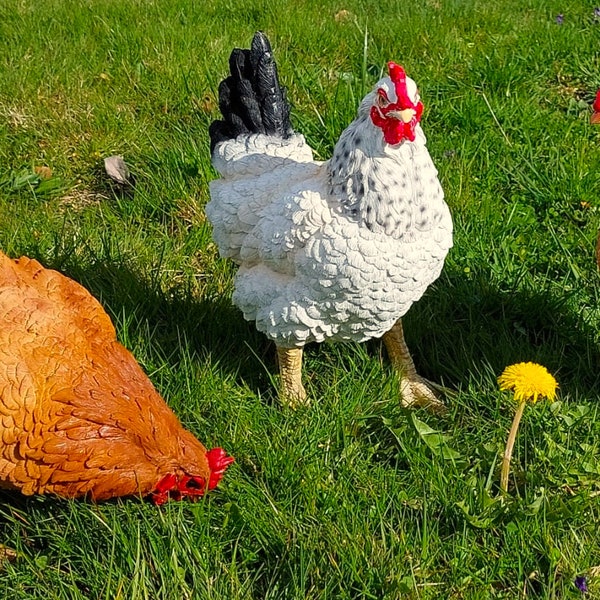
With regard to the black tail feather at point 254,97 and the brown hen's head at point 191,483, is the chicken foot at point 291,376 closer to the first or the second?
the brown hen's head at point 191,483

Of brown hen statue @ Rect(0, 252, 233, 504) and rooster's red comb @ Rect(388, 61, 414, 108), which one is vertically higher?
rooster's red comb @ Rect(388, 61, 414, 108)

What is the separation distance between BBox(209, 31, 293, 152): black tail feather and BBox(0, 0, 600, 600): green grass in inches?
29.7

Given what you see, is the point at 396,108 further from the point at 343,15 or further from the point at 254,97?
the point at 343,15

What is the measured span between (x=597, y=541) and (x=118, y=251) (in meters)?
2.17

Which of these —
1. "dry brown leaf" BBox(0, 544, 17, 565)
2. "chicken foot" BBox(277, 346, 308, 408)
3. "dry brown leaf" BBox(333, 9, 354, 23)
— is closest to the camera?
"dry brown leaf" BBox(0, 544, 17, 565)

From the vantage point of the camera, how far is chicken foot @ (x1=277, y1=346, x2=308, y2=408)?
2.58 meters

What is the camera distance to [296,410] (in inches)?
101

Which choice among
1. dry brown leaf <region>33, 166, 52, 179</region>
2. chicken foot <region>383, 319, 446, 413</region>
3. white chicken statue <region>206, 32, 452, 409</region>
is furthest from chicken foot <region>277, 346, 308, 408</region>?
dry brown leaf <region>33, 166, 52, 179</region>

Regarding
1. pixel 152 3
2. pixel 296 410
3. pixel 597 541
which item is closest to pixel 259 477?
pixel 296 410

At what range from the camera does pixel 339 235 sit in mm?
2152

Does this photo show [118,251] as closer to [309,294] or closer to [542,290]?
[309,294]

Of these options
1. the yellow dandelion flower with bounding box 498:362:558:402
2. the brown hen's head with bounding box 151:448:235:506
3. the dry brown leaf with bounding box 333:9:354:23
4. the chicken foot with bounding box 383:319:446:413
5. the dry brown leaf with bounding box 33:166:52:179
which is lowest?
the chicken foot with bounding box 383:319:446:413

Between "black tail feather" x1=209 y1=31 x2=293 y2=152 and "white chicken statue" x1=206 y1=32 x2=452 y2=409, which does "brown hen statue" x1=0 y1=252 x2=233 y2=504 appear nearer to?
"white chicken statue" x1=206 y1=32 x2=452 y2=409

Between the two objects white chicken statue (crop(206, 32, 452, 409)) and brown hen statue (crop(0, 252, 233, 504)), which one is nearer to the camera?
brown hen statue (crop(0, 252, 233, 504))
